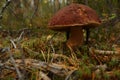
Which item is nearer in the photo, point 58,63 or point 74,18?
point 58,63

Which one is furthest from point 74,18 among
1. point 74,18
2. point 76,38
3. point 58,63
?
point 58,63

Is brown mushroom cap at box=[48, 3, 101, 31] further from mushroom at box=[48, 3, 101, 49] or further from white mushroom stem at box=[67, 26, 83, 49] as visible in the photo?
white mushroom stem at box=[67, 26, 83, 49]

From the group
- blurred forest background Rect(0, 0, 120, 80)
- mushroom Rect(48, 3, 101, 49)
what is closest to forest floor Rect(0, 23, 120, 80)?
blurred forest background Rect(0, 0, 120, 80)

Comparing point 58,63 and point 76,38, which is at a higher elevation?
point 76,38

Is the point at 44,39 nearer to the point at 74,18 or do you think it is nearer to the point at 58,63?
the point at 74,18

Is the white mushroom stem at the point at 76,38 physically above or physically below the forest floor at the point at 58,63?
above

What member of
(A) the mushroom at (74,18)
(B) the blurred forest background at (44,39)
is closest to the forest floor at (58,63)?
(B) the blurred forest background at (44,39)

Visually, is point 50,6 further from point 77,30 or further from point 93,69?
point 93,69

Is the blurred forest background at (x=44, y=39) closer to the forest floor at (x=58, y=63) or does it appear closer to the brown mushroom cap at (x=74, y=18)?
the forest floor at (x=58, y=63)

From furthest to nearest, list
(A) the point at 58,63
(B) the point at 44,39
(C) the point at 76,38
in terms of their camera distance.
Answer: (B) the point at 44,39, (C) the point at 76,38, (A) the point at 58,63
